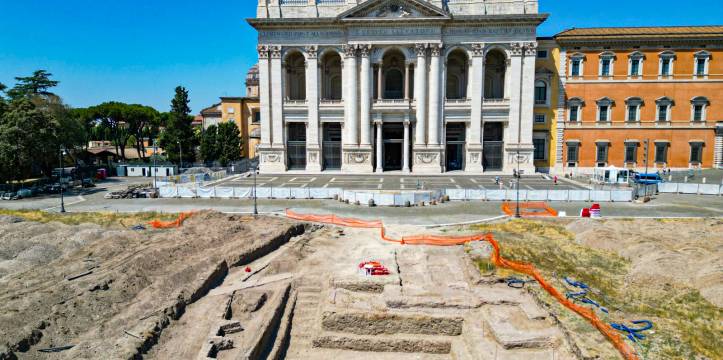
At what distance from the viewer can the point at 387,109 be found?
58.1 metres

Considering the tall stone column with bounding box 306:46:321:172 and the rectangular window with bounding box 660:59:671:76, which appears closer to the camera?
the rectangular window with bounding box 660:59:671:76

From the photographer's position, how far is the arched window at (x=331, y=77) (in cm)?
6162

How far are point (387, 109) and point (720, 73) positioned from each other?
140ft

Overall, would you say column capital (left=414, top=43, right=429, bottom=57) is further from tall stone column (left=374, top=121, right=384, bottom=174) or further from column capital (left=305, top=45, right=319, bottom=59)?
column capital (left=305, top=45, right=319, bottom=59)

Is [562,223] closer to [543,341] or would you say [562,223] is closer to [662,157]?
[543,341]

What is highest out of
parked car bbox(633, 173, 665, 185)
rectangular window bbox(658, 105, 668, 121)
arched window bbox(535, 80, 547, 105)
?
arched window bbox(535, 80, 547, 105)

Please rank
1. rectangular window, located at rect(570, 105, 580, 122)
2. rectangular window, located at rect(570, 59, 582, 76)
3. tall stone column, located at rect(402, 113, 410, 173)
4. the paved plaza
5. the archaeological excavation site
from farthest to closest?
rectangular window, located at rect(570, 105, 580, 122), tall stone column, located at rect(402, 113, 410, 173), rectangular window, located at rect(570, 59, 582, 76), the paved plaza, the archaeological excavation site

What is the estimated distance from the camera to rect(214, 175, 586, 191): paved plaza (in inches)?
1833

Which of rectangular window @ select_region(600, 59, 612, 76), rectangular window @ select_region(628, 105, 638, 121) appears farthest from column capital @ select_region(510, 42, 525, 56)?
rectangular window @ select_region(628, 105, 638, 121)

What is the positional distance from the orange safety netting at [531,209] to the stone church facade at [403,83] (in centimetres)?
2147

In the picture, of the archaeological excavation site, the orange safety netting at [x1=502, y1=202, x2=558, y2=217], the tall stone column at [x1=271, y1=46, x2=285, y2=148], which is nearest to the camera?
the archaeological excavation site

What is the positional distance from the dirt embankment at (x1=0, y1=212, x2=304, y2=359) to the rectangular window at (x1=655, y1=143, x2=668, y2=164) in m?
52.1

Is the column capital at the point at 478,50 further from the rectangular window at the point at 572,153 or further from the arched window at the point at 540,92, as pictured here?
the rectangular window at the point at 572,153

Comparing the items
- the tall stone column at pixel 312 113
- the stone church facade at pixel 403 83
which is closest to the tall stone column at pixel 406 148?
the stone church facade at pixel 403 83
